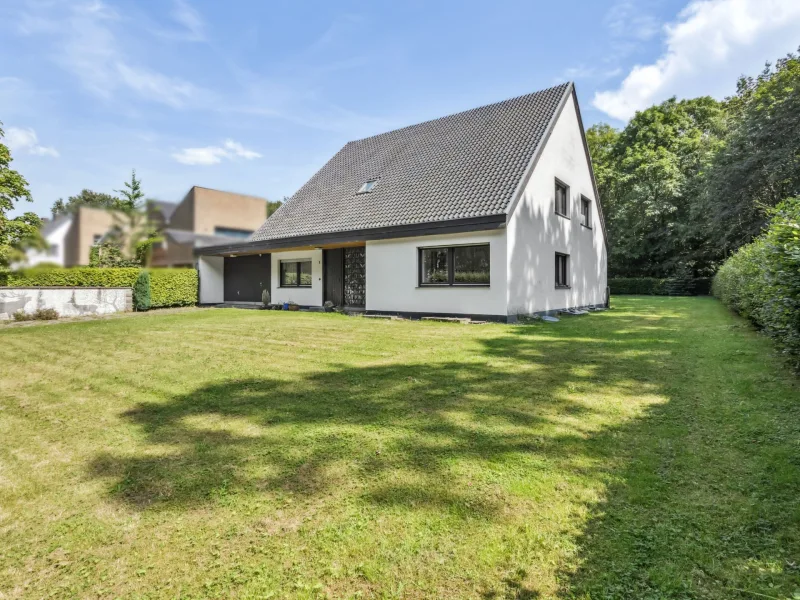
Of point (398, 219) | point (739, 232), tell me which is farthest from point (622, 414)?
point (739, 232)

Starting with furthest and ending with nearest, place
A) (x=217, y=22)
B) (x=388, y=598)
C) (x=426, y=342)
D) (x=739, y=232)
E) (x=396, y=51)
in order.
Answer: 1. (x=739, y=232)
2. (x=426, y=342)
3. (x=396, y=51)
4. (x=388, y=598)
5. (x=217, y=22)

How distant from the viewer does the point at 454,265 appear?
39.2 ft

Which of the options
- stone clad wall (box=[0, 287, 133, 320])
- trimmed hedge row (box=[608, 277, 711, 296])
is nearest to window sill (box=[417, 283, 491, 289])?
stone clad wall (box=[0, 287, 133, 320])

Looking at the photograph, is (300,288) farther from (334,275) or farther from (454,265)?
(454,265)

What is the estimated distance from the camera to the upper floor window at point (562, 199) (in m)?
14.4

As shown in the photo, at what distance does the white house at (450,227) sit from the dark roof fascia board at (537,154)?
0.05 meters

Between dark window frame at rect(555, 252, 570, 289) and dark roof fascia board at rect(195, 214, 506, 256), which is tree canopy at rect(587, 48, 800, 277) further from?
dark roof fascia board at rect(195, 214, 506, 256)

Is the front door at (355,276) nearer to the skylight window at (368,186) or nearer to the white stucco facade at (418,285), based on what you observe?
the white stucco facade at (418,285)

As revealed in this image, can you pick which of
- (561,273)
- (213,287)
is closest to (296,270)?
(213,287)

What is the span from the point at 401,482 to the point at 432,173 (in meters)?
12.7

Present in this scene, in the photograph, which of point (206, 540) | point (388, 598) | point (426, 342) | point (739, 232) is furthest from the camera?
point (739, 232)

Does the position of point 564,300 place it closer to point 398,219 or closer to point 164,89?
point 398,219

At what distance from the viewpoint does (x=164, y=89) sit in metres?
1.34

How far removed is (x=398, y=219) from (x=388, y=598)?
11.8 meters
